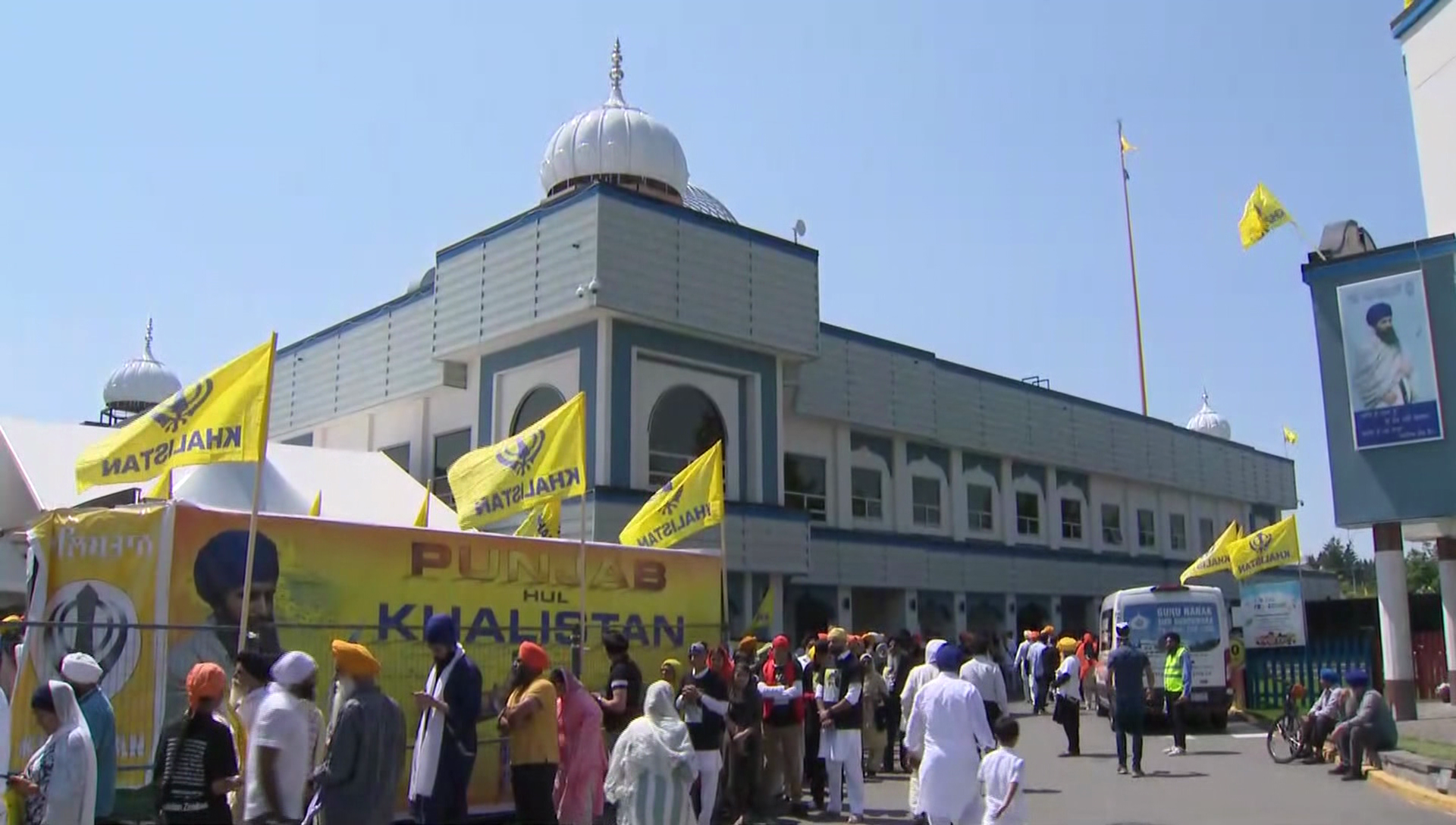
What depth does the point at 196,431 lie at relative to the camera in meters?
10.3

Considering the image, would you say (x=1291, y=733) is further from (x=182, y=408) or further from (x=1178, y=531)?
(x=1178, y=531)

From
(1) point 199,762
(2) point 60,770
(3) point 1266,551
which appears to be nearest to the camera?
(1) point 199,762

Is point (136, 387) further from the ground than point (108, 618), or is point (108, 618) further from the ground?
point (136, 387)

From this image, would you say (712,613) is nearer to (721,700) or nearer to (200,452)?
(721,700)

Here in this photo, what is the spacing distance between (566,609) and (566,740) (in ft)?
12.8

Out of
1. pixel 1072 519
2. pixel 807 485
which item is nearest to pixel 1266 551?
pixel 807 485

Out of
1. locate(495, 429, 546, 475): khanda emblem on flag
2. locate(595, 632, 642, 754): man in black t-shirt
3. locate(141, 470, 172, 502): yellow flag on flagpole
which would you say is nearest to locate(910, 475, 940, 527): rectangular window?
locate(495, 429, 546, 475): khanda emblem on flag

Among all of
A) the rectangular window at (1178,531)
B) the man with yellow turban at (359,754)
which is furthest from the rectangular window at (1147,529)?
the man with yellow turban at (359,754)

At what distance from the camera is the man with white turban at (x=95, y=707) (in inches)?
294

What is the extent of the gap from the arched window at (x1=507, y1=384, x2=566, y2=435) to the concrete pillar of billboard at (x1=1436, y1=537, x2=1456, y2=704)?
673 inches

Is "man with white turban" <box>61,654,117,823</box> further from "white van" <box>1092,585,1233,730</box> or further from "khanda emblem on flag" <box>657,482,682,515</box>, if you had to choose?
"white van" <box>1092,585,1233,730</box>

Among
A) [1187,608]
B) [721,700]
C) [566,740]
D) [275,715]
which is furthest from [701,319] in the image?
[275,715]

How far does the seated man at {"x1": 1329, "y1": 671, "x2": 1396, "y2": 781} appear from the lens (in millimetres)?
14281

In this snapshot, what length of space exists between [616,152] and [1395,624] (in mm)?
18537
